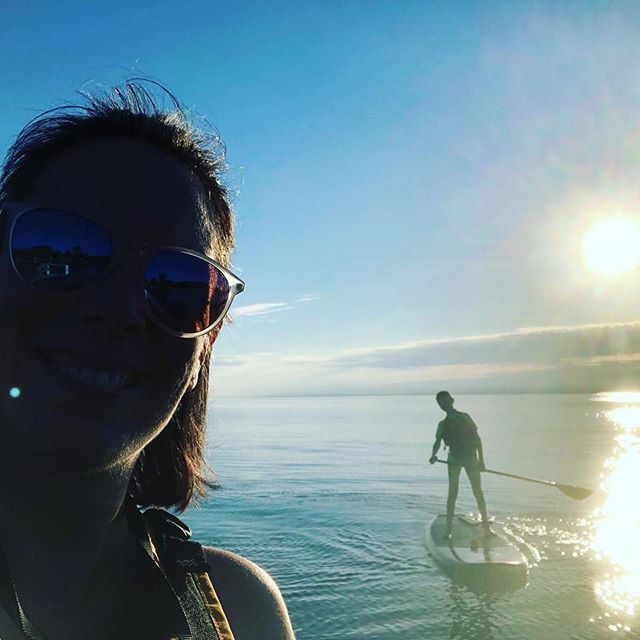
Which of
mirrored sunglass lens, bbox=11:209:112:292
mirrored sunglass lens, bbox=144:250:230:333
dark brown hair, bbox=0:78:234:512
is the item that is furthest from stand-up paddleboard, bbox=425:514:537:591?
mirrored sunglass lens, bbox=11:209:112:292

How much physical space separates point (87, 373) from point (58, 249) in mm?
382

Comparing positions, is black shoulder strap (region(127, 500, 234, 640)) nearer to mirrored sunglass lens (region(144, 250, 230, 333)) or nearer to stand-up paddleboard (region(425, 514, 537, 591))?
mirrored sunglass lens (region(144, 250, 230, 333))

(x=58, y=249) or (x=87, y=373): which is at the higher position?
(x=58, y=249)

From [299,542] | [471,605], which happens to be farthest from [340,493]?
[471,605]

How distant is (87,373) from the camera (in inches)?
53.5

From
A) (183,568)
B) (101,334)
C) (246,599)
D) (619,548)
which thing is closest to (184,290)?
(101,334)

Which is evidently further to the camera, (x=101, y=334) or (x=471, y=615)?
(x=471, y=615)

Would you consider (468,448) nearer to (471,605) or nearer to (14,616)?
(471,605)

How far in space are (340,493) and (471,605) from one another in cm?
1477

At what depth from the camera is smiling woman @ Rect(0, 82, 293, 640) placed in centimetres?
130

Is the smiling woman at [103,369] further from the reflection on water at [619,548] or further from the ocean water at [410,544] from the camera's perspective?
the reflection on water at [619,548]

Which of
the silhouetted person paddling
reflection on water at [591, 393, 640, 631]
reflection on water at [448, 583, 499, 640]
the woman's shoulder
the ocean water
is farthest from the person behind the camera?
the silhouetted person paddling

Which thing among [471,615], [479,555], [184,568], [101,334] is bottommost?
[471,615]

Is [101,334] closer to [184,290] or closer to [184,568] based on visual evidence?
[184,290]
